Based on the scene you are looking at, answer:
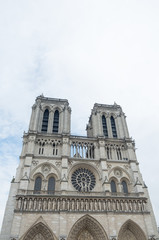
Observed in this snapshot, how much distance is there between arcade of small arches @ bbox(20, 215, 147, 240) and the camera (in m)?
17.6

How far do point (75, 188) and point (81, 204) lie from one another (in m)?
2.43

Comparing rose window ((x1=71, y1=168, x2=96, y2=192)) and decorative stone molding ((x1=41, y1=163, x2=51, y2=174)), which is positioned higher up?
decorative stone molding ((x1=41, y1=163, x2=51, y2=174))

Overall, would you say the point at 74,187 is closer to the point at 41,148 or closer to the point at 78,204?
the point at 78,204

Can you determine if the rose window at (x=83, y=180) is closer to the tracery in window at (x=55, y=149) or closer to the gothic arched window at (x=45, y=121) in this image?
the tracery in window at (x=55, y=149)

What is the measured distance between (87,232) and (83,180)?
5.67 metres

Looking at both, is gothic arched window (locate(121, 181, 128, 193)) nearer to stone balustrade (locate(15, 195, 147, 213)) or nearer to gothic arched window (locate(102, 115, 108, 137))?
stone balustrade (locate(15, 195, 147, 213))

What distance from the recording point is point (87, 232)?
1916 centimetres

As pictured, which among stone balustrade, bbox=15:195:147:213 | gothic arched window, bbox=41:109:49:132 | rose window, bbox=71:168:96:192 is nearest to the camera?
stone balustrade, bbox=15:195:147:213

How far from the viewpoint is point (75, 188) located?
21.9m

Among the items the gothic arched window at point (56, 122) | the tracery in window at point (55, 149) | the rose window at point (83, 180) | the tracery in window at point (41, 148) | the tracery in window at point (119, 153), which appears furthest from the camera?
the gothic arched window at point (56, 122)

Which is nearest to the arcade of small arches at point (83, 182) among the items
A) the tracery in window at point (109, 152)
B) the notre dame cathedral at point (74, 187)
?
the notre dame cathedral at point (74, 187)

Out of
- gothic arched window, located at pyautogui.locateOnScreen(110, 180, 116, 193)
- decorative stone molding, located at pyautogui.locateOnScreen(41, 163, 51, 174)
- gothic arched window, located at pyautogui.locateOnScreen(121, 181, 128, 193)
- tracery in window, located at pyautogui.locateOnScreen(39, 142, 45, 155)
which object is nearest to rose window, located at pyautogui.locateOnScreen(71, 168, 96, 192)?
gothic arched window, located at pyautogui.locateOnScreen(110, 180, 116, 193)

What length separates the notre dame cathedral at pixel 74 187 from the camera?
1811 cm

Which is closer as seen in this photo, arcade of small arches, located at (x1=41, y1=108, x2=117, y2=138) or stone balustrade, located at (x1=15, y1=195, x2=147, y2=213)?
stone balustrade, located at (x1=15, y1=195, x2=147, y2=213)
